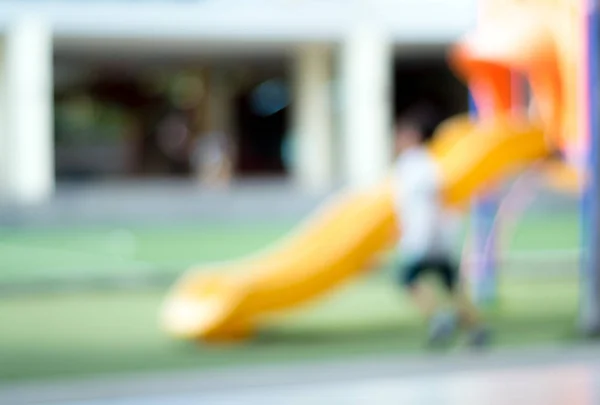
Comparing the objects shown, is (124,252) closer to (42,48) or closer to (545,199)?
(42,48)

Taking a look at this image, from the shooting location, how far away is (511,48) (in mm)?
9547

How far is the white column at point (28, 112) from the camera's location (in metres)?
22.9

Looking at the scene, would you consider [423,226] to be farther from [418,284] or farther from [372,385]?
[372,385]

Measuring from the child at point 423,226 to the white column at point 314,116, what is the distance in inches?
772

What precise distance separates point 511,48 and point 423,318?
2.50 meters

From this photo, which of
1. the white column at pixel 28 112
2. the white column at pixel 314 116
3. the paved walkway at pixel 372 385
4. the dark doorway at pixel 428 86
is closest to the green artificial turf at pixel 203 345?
the paved walkway at pixel 372 385

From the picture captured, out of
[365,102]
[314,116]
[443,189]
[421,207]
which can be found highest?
[314,116]

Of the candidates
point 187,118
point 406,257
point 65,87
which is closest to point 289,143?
point 187,118

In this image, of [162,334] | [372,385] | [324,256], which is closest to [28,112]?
[162,334]

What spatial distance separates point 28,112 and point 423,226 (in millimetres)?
17449

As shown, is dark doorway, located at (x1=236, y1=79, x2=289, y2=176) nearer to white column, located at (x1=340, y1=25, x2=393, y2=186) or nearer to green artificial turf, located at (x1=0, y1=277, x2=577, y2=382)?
white column, located at (x1=340, y1=25, x2=393, y2=186)

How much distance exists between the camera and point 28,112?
75.6 ft

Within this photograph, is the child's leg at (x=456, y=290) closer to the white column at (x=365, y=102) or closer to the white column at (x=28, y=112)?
the white column at (x=28, y=112)

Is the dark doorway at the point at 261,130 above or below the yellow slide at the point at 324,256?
above
